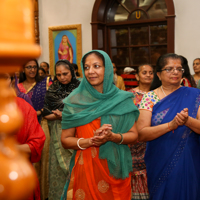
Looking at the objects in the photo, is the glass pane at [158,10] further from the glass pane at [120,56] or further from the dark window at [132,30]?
the glass pane at [120,56]

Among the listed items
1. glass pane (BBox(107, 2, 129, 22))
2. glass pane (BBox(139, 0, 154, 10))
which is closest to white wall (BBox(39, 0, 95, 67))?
glass pane (BBox(107, 2, 129, 22))

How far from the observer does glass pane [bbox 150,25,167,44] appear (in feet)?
20.9

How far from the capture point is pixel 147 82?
384 cm

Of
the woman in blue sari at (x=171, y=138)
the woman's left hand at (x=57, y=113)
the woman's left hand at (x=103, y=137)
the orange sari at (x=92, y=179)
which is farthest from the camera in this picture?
the woman's left hand at (x=57, y=113)

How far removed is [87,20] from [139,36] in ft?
4.31

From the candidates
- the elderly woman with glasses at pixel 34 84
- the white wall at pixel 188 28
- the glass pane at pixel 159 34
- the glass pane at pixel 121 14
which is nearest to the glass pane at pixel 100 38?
the glass pane at pixel 121 14

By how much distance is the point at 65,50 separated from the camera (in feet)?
23.3

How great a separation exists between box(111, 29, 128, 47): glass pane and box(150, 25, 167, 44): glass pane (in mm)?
673

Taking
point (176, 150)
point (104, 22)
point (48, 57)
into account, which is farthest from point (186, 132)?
point (48, 57)

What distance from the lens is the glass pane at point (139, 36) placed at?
6.59 m

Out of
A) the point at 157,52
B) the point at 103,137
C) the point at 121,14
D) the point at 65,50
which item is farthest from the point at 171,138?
the point at 65,50

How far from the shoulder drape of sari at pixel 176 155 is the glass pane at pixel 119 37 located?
15.6ft

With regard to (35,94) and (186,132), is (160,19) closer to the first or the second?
(35,94)

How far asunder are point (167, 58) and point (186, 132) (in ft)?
2.04
